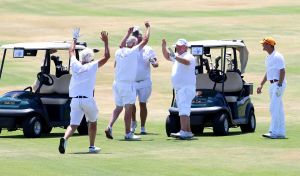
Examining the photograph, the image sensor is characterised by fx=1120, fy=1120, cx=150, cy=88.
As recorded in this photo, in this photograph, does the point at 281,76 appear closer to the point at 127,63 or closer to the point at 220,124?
the point at 220,124

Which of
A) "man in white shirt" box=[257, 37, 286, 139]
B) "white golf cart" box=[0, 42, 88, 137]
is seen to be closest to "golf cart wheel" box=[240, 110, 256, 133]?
"man in white shirt" box=[257, 37, 286, 139]

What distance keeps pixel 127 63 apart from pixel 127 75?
22 cm

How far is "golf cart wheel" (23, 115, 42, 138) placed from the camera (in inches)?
774

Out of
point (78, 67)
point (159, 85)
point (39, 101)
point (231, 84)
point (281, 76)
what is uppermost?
point (78, 67)

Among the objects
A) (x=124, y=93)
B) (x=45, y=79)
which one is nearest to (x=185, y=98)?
(x=124, y=93)

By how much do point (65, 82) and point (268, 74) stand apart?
3.92 meters

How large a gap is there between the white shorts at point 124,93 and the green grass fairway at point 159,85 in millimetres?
749

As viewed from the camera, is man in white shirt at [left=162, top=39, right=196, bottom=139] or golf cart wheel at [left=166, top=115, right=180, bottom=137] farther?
golf cart wheel at [left=166, top=115, right=180, bottom=137]

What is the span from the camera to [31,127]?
1966 centimetres

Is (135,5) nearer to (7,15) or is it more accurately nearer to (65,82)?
(7,15)

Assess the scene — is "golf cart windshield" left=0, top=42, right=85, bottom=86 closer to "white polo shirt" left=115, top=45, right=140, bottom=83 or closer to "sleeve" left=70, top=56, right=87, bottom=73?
"white polo shirt" left=115, top=45, right=140, bottom=83

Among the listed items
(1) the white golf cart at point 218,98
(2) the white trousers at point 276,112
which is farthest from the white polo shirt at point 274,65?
(1) the white golf cart at point 218,98

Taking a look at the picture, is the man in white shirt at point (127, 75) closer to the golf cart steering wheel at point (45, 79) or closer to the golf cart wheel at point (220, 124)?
the golf cart wheel at point (220, 124)

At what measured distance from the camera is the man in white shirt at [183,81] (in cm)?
1923
